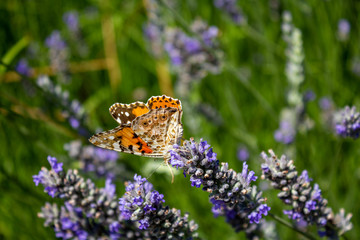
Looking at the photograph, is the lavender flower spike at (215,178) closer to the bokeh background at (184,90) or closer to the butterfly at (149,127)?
the butterfly at (149,127)

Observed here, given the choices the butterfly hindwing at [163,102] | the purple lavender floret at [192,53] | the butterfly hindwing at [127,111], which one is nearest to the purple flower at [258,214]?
the butterfly hindwing at [163,102]

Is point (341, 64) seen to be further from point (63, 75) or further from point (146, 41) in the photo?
point (63, 75)

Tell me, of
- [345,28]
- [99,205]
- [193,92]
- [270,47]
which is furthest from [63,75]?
[345,28]

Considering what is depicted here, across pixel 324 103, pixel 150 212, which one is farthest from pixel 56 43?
pixel 150 212

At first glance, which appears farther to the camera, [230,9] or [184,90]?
[184,90]

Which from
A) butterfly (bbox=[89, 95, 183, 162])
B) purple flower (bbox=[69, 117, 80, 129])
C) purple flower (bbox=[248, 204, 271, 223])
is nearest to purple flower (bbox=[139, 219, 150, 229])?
purple flower (bbox=[248, 204, 271, 223])

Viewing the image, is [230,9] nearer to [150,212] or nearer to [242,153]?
[242,153]
